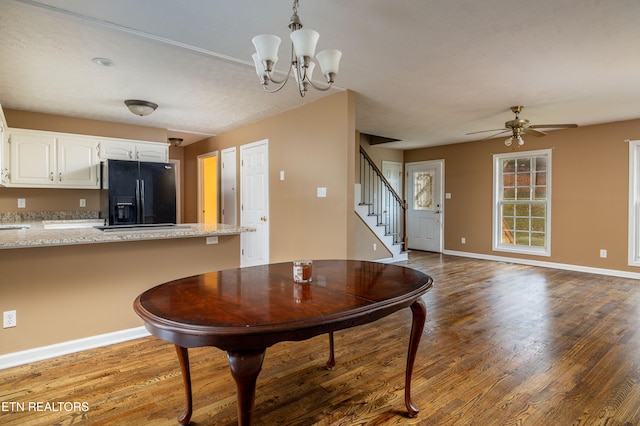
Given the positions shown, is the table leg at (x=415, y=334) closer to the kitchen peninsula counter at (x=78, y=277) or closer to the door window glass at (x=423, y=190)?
the kitchen peninsula counter at (x=78, y=277)

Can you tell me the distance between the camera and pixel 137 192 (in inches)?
178

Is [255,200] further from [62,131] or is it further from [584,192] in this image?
[584,192]

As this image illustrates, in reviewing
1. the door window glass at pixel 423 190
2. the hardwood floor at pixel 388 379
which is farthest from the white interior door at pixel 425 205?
the hardwood floor at pixel 388 379

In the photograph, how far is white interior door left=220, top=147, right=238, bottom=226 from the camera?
5676 mm

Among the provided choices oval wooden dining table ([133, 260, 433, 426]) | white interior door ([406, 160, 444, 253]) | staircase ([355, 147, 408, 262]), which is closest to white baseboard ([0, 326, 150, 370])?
oval wooden dining table ([133, 260, 433, 426])

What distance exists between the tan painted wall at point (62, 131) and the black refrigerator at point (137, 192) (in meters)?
0.35

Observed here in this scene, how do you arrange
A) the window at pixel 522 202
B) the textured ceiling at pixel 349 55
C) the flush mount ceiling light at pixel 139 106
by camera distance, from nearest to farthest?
the textured ceiling at pixel 349 55, the flush mount ceiling light at pixel 139 106, the window at pixel 522 202

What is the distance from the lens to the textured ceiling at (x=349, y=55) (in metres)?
2.09

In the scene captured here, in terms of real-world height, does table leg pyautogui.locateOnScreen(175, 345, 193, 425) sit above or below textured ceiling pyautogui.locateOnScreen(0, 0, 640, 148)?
below

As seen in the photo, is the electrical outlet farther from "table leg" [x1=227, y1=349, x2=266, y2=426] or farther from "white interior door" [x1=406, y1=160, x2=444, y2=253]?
"white interior door" [x1=406, y1=160, x2=444, y2=253]

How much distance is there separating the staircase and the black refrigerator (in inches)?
118

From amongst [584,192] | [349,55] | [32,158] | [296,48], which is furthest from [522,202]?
[32,158]

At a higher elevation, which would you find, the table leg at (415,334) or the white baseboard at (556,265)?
the table leg at (415,334)

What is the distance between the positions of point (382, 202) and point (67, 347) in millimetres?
5947
